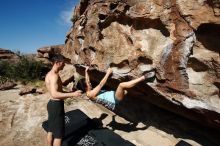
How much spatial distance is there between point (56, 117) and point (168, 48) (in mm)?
2381

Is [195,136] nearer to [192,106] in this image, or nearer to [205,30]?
[192,106]

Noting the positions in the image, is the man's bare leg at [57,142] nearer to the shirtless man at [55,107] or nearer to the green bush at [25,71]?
the shirtless man at [55,107]

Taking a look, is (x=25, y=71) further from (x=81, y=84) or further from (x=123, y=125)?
(x=123, y=125)

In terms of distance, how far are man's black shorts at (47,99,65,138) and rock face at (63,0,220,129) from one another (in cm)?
174

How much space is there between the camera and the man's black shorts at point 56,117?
4.69m

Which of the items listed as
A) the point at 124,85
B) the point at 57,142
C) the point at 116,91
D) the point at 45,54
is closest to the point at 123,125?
the point at 116,91

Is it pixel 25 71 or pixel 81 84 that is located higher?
pixel 25 71

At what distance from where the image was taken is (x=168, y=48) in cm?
486

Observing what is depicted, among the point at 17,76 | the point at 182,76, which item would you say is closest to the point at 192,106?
the point at 182,76

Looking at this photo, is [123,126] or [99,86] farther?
[123,126]

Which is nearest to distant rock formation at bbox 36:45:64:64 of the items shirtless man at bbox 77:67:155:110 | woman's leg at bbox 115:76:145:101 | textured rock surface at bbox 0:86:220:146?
textured rock surface at bbox 0:86:220:146

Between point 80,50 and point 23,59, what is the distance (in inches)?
189

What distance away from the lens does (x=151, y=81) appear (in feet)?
17.4

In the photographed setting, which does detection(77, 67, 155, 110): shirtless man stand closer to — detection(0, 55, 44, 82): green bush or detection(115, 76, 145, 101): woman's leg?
detection(115, 76, 145, 101): woman's leg
